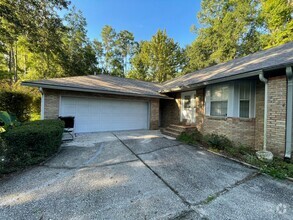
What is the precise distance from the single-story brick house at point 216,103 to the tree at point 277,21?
9.17m

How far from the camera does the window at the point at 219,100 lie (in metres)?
6.49

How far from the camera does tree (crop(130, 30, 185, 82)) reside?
22.1 meters

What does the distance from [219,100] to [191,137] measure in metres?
2.17

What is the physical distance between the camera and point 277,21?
14.2 metres

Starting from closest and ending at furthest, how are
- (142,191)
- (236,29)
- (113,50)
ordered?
(142,191)
(236,29)
(113,50)

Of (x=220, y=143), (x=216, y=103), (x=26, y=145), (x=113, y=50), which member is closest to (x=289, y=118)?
(x=220, y=143)

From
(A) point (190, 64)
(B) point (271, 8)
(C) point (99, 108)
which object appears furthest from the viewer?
(A) point (190, 64)

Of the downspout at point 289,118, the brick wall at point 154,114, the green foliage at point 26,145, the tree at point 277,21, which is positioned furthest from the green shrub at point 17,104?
the tree at point 277,21

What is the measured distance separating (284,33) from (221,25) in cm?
743

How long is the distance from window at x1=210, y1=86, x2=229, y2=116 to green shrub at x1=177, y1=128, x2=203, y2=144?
1.31 m

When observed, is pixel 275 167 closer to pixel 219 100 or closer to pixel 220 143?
pixel 220 143

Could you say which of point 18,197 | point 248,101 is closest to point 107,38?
point 248,101

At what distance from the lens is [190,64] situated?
848 inches

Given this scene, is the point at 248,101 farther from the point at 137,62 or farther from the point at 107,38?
the point at 107,38
